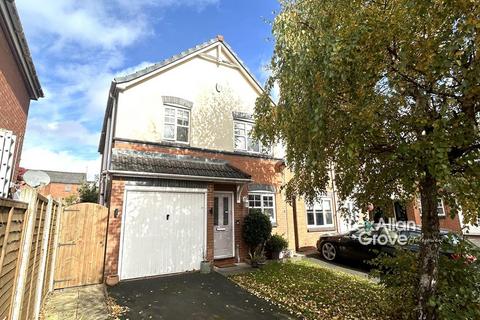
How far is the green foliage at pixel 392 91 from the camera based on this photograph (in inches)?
134

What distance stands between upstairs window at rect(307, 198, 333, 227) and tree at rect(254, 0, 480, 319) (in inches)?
363

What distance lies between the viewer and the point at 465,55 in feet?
11.7

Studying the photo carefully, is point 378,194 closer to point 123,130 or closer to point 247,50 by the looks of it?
point 123,130

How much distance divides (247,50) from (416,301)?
39.8ft

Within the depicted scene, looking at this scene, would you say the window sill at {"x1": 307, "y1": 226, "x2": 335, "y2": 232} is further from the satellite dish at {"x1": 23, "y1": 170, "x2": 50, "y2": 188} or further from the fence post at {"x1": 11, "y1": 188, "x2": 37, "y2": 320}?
the fence post at {"x1": 11, "y1": 188, "x2": 37, "y2": 320}

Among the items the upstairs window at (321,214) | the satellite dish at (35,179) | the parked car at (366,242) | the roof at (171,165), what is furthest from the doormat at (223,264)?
the satellite dish at (35,179)

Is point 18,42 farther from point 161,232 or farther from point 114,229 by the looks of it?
point 161,232

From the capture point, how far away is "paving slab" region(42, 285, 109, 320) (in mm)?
5801

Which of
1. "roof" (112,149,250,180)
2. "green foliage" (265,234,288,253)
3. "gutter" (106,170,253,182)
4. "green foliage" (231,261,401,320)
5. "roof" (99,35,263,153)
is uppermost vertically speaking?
"roof" (99,35,263,153)

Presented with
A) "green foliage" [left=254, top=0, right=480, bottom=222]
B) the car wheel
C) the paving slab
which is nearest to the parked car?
the car wheel

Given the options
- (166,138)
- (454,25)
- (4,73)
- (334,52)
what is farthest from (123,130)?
(454,25)

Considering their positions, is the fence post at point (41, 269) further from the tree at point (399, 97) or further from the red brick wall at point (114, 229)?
the tree at point (399, 97)

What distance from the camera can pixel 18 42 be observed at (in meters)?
6.34

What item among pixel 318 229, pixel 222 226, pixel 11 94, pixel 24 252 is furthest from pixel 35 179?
pixel 318 229
